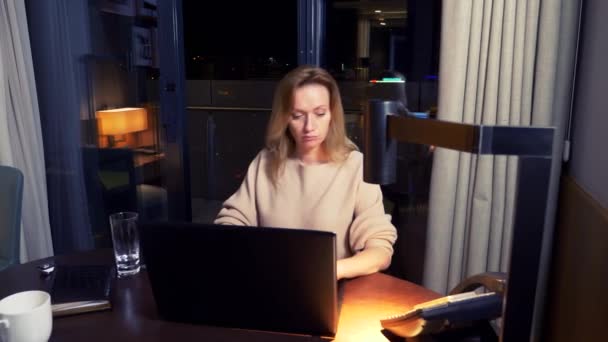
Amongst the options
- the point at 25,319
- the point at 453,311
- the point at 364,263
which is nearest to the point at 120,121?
the point at 364,263

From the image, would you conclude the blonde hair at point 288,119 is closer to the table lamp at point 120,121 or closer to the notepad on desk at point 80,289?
the notepad on desk at point 80,289

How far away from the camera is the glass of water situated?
3.92 ft

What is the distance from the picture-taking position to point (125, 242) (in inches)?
47.4

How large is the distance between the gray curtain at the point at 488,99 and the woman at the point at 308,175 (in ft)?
2.13

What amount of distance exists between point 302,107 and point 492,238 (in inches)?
40.5

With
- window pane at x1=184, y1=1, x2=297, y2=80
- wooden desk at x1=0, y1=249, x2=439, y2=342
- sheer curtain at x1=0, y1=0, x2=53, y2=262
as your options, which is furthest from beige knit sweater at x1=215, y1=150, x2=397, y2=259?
window pane at x1=184, y1=1, x2=297, y2=80

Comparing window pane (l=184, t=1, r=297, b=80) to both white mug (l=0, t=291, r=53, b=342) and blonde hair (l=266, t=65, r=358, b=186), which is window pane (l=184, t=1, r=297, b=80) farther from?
white mug (l=0, t=291, r=53, b=342)

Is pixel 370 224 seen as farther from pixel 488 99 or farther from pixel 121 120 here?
pixel 121 120

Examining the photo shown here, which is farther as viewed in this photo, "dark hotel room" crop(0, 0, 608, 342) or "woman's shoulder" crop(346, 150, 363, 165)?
"woman's shoulder" crop(346, 150, 363, 165)

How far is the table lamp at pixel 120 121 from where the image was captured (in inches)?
124

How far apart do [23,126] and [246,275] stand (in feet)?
7.31

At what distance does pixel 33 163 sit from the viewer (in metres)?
2.62

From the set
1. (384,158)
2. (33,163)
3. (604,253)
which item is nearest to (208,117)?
(33,163)

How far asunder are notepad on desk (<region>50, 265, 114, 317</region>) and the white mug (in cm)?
9
